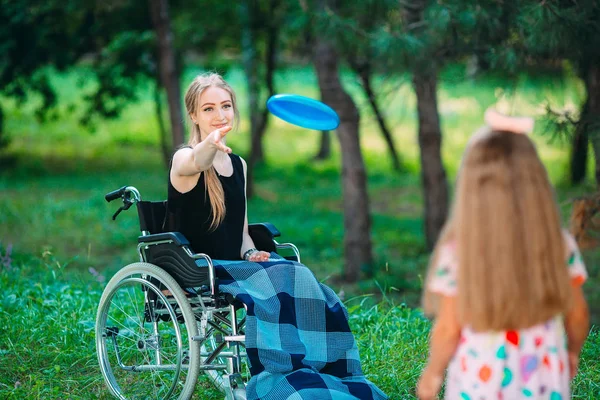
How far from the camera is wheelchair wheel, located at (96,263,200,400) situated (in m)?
3.10

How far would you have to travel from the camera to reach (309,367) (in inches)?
122

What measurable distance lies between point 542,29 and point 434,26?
3.25 ft

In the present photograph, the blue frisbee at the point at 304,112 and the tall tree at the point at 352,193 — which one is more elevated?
the blue frisbee at the point at 304,112

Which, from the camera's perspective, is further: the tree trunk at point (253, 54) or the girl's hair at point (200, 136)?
the tree trunk at point (253, 54)

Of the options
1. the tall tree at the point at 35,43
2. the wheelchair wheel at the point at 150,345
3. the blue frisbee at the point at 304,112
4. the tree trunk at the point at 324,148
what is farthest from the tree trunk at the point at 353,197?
the tree trunk at the point at 324,148

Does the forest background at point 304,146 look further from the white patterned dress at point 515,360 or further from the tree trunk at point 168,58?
the white patterned dress at point 515,360

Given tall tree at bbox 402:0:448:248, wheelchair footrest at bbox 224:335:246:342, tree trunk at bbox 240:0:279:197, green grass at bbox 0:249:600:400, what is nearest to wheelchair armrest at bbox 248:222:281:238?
wheelchair footrest at bbox 224:335:246:342

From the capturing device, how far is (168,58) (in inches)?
358

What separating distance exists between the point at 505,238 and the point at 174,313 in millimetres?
1417

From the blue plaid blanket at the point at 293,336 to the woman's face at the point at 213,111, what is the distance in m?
0.54

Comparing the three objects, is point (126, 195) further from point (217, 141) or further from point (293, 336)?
point (293, 336)

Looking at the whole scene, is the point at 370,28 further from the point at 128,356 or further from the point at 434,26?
the point at 128,356

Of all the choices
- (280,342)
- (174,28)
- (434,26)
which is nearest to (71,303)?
(280,342)

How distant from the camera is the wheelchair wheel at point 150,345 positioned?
10.2 ft
